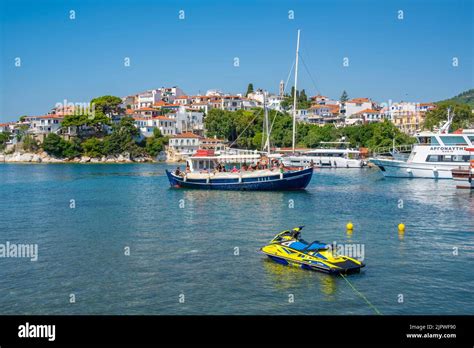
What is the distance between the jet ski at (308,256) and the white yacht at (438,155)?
43.3 m

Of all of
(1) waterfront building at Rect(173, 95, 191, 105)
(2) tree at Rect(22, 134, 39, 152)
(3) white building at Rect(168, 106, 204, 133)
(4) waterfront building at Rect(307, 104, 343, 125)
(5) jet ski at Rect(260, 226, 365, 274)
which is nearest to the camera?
(5) jet ski at Rect(260, 226, 365, 274)

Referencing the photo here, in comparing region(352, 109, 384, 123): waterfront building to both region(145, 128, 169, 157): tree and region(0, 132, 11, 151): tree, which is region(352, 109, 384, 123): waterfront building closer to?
region(145, 128, 169, 157): tree

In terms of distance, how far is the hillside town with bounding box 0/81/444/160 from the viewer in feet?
392

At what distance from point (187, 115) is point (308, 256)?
112754 mm

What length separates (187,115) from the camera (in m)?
129

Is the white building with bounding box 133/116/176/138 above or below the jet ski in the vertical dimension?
above

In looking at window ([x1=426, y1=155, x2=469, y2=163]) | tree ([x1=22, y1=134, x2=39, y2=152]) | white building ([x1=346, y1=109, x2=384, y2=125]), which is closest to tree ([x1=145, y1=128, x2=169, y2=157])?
tree ([x1=22, y1=134, x2=39, y2=152])

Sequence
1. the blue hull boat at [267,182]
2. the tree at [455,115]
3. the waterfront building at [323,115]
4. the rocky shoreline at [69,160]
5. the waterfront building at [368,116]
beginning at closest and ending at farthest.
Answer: the blue hull boat at [267,182], the tree at [455,115], the rocky shoreline at [69,160], the waterfront building at [368,116], the waterfront building at [323,115]

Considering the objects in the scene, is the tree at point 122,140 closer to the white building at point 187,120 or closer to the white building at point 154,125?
the white building at point 154,125

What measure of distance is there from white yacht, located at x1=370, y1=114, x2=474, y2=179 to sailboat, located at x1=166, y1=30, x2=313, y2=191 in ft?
60.9

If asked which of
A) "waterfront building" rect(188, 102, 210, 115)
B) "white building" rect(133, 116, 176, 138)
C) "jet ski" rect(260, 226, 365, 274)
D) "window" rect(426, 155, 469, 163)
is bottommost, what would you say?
"jet ski" rect(260, 226, 365, 274)

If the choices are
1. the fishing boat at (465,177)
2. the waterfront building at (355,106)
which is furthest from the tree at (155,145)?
the fishing boat at (465,177)

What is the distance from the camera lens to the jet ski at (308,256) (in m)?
18.3

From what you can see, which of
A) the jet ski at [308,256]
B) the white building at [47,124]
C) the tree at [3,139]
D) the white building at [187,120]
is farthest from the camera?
the tree at [3,139]
